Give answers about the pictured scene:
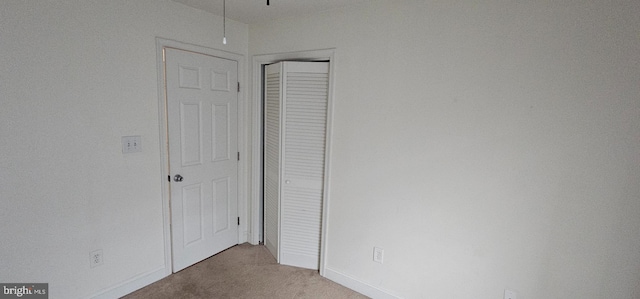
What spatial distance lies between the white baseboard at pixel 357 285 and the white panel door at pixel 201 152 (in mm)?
1158

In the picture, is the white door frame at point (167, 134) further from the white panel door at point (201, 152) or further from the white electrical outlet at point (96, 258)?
the white electrical outlet at point (96, 258)

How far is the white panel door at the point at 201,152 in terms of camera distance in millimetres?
2539

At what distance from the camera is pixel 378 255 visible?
7.86ft

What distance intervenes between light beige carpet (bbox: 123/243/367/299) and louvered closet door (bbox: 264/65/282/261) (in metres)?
0.23

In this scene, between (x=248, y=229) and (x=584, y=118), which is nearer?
(x=584, y=118)

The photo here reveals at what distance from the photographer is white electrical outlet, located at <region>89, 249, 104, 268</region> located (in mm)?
2146

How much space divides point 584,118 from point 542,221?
598 mm

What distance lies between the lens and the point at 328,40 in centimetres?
247

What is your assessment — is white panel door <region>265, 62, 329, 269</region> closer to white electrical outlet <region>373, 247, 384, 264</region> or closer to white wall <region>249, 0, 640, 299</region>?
white wall <region>249, 0, 640, 299</region>

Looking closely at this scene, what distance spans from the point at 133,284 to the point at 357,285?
176 centimetres

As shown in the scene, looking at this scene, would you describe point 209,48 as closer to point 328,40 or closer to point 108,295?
point 328,40

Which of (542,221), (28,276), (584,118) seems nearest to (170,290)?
(28,276)

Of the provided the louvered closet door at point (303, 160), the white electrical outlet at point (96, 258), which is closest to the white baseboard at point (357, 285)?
the louvered closet door at point (303, 160)

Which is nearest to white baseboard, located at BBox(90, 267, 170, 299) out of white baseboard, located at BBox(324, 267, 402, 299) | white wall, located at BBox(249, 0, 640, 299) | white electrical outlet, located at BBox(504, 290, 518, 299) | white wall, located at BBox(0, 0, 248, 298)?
white wall, located at BBox(0, 0, 248, 298)
